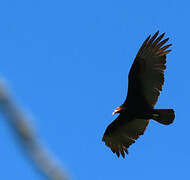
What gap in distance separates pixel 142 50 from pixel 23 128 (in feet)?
28.0

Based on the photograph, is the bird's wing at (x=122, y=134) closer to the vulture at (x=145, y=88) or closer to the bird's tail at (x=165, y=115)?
the vulture at (x=145, y=88)

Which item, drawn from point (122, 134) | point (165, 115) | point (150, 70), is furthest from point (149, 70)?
point (122, 134)

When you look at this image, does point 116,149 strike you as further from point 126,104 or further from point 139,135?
point 126,104

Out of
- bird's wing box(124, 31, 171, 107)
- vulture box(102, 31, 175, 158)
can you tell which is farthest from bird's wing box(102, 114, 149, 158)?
bird's wing box(124, 31, 171, 107)

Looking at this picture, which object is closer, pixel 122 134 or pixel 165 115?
pixel 165 115

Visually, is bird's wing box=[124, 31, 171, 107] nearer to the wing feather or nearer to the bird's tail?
the wing feather

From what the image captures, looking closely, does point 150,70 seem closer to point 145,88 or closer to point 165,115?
point 145,88

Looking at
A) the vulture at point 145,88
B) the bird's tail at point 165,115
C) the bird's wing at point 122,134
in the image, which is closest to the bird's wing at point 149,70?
the vulture at point 145,88

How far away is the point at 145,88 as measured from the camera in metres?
9.03

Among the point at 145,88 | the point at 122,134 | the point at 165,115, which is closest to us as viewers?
the point at 165,115

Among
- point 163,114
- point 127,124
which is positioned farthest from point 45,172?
point 127,124

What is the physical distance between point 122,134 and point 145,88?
163 cm

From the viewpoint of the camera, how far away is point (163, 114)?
8.64m

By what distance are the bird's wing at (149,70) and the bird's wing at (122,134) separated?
105 centimetres
